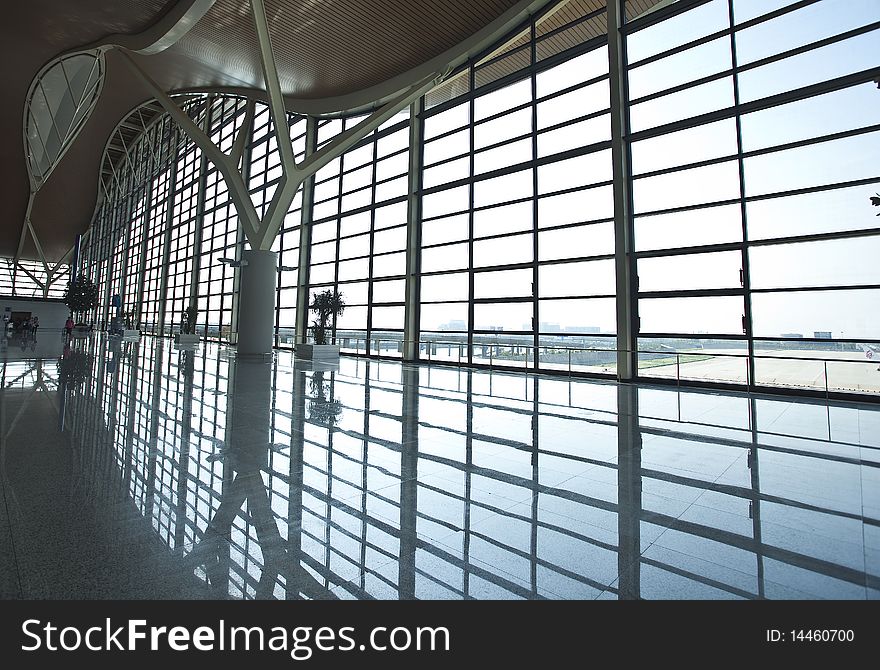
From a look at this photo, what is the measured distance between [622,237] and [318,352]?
1156 cm

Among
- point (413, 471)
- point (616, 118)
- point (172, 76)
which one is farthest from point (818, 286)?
point (172, 76)

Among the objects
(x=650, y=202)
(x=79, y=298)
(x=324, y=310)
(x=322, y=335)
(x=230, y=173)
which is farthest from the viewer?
(x=79, y=298)

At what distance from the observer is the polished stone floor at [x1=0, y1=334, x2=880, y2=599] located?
2.24m

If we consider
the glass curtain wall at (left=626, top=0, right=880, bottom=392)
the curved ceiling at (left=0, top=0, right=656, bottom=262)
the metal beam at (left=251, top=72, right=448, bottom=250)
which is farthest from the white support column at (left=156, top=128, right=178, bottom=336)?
the glass curtain wall at (left=626, top=0, right=880, bottom=392)

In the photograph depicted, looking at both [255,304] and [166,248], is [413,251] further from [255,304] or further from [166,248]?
[166,248]

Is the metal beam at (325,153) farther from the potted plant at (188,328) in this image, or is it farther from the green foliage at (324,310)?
the potted plant at (188,328)

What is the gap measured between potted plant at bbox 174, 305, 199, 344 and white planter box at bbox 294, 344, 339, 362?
1190 cm

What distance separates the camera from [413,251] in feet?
57.6

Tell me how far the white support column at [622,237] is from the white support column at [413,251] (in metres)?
7.85

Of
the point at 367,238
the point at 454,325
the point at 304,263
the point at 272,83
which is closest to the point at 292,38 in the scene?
the point at 272,83

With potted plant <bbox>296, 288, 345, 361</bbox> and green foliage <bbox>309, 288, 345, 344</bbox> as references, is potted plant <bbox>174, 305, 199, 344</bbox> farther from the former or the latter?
green foliage <bbox>309, 288, 345, 344</bbox>

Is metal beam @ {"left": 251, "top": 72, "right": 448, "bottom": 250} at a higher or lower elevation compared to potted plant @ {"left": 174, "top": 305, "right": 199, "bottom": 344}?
higher

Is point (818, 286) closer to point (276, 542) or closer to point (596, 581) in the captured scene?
point (596, 581)

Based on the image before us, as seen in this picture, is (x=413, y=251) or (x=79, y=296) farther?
(x=79, y=296)
